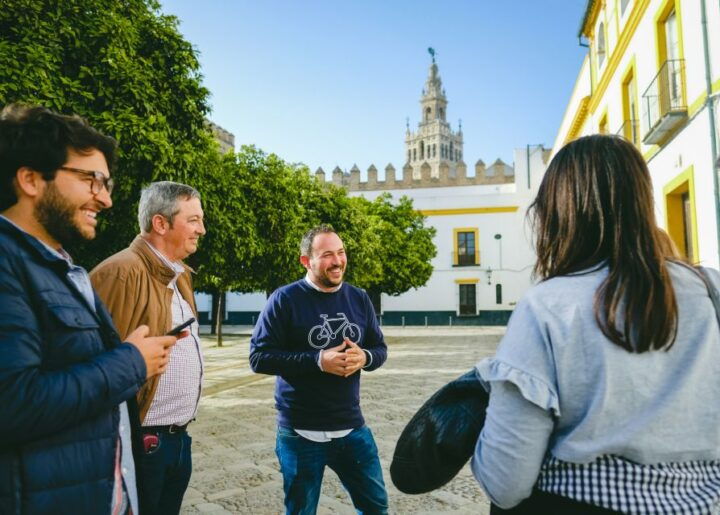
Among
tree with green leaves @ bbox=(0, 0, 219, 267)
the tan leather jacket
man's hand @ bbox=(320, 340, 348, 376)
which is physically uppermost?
tree with green leaves @ bbox=(0, 0, 219, 267)

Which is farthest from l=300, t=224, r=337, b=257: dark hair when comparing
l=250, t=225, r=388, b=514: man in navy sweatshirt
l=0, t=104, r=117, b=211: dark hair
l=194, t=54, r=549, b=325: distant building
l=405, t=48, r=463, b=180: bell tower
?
l=405, t=48, r=463, b=180: bell tower

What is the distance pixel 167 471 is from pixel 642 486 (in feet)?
6.64

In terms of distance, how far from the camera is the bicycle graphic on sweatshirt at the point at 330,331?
10.1 ft

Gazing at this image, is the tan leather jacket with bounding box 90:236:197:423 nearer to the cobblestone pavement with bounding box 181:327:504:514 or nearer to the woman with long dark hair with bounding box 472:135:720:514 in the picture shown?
the woman with long dark hair with bounding box 472:135:720:514

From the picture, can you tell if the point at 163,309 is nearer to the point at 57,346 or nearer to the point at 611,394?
the point at 57,346

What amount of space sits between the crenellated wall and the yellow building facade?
21976 millimetres

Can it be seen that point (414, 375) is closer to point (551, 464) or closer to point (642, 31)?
point (642, 31)

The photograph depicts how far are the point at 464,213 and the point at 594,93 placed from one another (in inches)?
768

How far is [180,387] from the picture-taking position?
8.61 feet

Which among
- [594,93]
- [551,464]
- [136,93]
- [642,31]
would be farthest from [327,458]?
[594,93]

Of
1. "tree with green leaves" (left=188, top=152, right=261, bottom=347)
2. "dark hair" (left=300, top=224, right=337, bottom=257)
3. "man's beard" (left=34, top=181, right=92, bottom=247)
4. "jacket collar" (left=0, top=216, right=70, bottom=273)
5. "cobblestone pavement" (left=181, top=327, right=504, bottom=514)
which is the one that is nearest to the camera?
"jacket collar" (left=0, top=216, right=70, bottom=273)

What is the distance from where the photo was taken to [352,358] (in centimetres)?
293

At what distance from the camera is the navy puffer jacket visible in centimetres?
134

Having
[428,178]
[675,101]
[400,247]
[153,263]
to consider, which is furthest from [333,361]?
[428,178]
